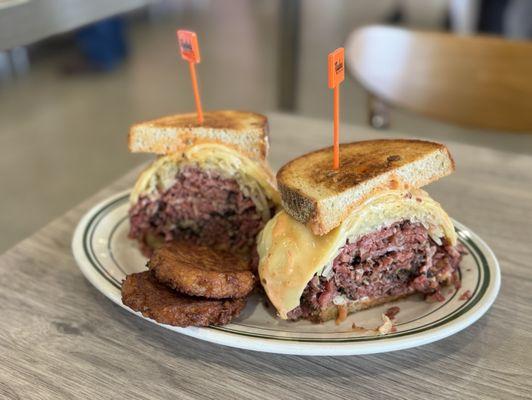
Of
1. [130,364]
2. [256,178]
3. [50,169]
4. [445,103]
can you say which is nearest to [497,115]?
[445,103]

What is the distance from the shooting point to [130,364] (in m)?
1.01

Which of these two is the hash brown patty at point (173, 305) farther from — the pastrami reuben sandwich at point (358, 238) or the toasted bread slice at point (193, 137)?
the toasted bread slice at point (193, 137)

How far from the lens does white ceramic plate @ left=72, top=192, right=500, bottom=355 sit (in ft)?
3.19

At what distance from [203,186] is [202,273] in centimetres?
34

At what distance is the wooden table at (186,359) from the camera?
0.95 metres

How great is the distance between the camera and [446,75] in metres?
2.30

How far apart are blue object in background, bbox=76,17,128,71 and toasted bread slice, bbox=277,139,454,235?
162 inches

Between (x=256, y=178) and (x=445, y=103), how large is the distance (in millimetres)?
1300

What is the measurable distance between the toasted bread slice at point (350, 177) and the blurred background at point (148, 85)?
0.75 m

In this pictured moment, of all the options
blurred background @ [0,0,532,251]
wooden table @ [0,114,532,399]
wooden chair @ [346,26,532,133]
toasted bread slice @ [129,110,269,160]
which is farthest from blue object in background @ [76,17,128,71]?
wooden table @ [0,114,532,399]

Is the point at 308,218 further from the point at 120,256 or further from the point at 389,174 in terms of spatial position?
the point at 120,256

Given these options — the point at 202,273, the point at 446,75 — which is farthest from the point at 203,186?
the point at 446,75

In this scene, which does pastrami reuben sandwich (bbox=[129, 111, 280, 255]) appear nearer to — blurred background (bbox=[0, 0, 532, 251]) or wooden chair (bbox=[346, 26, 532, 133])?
blurred background (bbox=[0, 0, 532, 251])

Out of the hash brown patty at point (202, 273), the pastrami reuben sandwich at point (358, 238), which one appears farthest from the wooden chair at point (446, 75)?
the hash brown patty at point (202, 273)
